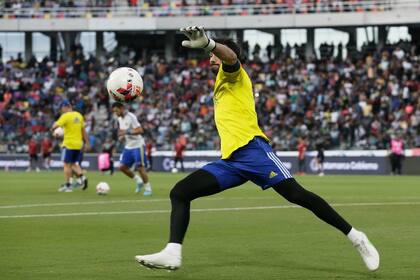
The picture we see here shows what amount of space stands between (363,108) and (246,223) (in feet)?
108

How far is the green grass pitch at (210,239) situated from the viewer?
9633 mm

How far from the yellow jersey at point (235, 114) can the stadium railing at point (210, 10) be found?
1781 inches

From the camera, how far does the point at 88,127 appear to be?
52.6 m

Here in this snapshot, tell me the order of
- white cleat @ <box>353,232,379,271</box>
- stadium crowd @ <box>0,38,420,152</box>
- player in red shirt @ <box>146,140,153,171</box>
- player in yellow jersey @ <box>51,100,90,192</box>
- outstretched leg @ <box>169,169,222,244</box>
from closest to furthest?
white cleat @ <box>353,232,379,271</box> → outstretched leg @ <box>169,169,222,244</box> → player in yellow jersey @ <box>51,100,90,192</box> → stadium crowd @ <box>0,38,420,152</box> → player in red shirt @ <box>146,140,153,171</box>

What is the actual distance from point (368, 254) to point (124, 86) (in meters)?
3.53

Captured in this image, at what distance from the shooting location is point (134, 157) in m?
24.0

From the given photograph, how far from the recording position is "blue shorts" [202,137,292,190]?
9.77 m

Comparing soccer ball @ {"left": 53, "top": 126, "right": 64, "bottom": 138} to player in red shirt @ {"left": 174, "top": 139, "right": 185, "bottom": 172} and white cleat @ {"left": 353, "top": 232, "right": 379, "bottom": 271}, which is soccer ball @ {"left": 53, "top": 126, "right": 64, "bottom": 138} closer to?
white cleat @ {"left": 353, "top": 232, "right": 379, "bottom": 271}

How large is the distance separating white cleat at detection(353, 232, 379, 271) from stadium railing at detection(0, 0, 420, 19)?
45.5 m

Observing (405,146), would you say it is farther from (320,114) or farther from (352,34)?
(352,34)

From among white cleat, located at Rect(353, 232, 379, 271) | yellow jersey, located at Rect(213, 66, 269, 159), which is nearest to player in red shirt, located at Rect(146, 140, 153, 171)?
yellow jersey, located at Rect(213, 66, 269, 159)

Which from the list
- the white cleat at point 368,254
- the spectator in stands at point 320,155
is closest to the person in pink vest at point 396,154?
the spectator in stands at point 320,155

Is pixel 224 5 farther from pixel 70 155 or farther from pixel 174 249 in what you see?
pixel 174 249

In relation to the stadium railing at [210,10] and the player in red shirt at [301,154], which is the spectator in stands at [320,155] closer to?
the player in red shirt at [301,154]
